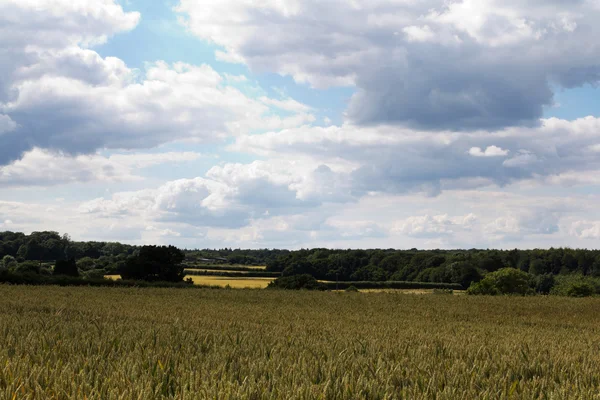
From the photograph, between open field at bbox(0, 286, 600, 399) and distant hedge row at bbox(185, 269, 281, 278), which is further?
distant hedge row at bbox(185, 269, 281, 278)

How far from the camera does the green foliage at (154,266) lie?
234 ft

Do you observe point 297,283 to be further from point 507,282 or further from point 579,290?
point 579,290

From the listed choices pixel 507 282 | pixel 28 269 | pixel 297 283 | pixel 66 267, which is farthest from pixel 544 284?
pixel 28 269

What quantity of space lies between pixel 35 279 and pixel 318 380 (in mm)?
48762

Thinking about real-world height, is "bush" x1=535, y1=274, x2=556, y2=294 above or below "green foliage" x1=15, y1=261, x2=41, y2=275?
below

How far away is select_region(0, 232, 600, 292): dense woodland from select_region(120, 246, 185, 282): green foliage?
0.18 m

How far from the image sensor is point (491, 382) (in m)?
7.71

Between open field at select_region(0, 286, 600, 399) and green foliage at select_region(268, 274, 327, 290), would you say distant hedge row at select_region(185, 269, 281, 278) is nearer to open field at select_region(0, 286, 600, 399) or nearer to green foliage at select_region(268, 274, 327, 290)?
green foliage at select_region(268, 274, 327, 290)

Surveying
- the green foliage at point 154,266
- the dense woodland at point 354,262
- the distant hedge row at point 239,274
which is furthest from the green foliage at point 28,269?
the distant hedge row at point 239,274

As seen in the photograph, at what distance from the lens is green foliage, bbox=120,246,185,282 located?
71.4 m

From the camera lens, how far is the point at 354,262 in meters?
126

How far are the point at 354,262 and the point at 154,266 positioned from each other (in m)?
62.2

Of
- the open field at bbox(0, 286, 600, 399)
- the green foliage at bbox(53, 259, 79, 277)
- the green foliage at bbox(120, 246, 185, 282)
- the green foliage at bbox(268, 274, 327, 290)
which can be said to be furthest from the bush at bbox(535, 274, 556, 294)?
the open field at bbox(0, 286, 600, 399)

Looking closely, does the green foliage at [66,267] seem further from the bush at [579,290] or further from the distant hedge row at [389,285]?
the bush at [579,290]
